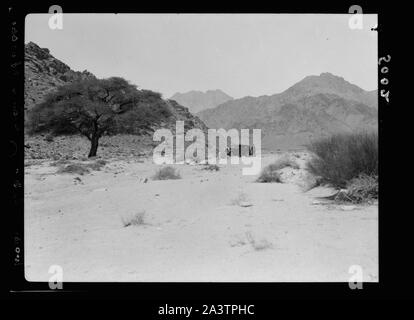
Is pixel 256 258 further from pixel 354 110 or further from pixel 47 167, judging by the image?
pixel 354 110

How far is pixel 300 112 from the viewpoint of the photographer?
61.7 metres

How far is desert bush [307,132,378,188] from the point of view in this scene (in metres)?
6.04

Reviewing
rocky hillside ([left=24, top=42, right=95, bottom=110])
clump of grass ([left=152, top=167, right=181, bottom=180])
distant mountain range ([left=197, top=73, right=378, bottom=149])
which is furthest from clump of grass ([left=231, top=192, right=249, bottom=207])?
distant mountain range ([left=197, top=73, right=378, bottom=149])

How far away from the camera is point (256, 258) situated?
351 centimetres

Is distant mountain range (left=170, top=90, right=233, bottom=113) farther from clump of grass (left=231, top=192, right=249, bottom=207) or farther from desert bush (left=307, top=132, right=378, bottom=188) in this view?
clump of grass (left=231, top=192, right=249, bottom=207)

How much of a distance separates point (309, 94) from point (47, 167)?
61.8 meters

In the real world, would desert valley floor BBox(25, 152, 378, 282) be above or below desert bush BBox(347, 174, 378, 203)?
below

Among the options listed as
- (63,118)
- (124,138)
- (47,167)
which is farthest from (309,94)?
(47,167)

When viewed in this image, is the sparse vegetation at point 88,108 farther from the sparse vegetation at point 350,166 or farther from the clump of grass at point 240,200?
the sparse vegetation at point 350,166

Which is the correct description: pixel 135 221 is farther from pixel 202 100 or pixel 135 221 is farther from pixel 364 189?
pixel 202 100

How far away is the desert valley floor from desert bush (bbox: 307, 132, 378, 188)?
360mm
